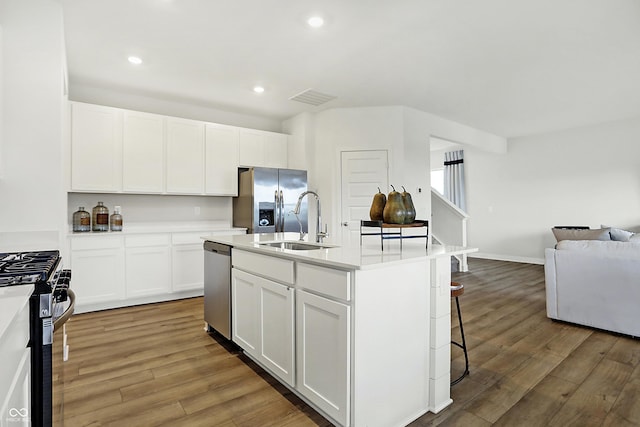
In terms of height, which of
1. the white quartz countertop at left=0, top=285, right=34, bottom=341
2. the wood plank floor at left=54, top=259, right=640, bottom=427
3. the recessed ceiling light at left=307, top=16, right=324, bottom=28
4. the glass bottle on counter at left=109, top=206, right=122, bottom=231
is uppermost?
the recessed ceiling light at left=307, top=16, right=324, bottom=28

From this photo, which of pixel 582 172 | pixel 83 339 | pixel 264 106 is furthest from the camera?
pixel 582 172

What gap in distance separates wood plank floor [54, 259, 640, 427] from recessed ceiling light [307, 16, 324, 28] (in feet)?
8.04

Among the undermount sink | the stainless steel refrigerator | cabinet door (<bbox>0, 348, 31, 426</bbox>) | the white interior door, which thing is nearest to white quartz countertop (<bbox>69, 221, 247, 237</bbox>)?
the stainless steel refrigerator

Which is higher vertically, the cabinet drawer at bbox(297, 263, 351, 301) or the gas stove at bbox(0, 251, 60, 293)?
the gas stove at bbox(0, 251, 60, 293)

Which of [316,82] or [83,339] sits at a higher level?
[316,82]

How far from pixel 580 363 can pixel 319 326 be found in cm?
203

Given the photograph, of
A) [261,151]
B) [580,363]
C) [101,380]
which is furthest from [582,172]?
[101,380]

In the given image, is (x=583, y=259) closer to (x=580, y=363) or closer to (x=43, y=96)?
(x=580, y=363)

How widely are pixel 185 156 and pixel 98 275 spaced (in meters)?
1.70

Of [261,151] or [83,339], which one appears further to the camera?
[261,151]

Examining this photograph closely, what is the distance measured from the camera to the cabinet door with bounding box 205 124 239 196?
4551 millimetres

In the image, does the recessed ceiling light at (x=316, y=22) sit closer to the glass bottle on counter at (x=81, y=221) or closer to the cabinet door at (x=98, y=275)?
the cabinet door at (x=98, y=275)

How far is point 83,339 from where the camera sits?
2.88 meters

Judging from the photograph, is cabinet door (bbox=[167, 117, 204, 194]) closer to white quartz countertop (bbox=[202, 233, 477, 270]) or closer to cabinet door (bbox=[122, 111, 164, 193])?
cabinet door (bbox=[122, 111, 164, 193])
